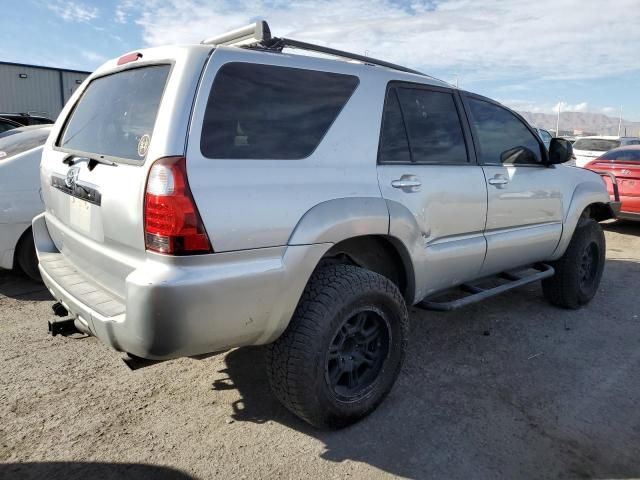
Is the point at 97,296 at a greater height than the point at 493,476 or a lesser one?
greater

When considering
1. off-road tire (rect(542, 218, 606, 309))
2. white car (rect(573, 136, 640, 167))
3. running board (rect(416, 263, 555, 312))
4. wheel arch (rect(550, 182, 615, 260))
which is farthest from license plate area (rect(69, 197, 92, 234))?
white car (rect(573, 136, 640, 167))

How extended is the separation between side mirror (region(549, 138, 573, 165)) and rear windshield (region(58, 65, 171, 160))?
3.19 meters

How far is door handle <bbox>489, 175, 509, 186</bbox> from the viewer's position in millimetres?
3672

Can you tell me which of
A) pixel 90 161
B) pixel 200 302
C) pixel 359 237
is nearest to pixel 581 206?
pixel 359 237

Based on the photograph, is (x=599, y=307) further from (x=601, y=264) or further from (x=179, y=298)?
(x=179, y=298)

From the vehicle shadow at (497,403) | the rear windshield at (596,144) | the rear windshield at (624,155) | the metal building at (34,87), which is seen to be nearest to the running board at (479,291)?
the vehicle shadow at (497,403)

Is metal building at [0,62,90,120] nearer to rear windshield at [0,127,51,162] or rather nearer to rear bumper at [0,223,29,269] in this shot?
rear windshield at [0,127,51,162]

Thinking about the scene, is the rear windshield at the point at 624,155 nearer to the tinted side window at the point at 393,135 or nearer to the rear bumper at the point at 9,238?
the tinted side window at the point at 393,135

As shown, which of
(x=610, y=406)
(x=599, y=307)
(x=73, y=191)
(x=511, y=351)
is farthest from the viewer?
(x=599, y=307)

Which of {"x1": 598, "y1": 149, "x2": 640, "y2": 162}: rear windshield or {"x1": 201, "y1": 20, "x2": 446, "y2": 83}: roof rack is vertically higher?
{"x1": 201, "y1": 20, "x2": 446, "y2": 83}: roof rack

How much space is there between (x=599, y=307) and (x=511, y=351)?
5.35 feet

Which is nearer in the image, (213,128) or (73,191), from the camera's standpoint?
(213,128)

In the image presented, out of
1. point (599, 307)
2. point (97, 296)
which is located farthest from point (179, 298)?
point (599, 307)

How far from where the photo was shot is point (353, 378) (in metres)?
2.89
